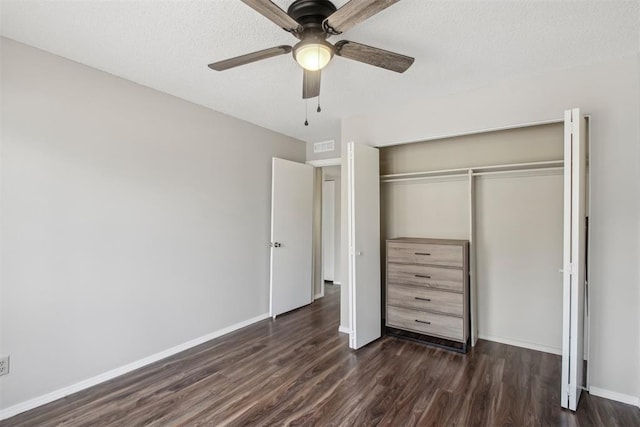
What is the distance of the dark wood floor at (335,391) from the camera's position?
6.82ft

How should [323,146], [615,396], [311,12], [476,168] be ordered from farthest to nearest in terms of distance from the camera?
[323,146] → [476,168] → [615,396] → [311,12]

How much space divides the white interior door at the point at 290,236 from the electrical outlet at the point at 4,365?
7.99 feet

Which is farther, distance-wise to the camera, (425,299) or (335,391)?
(425,299)

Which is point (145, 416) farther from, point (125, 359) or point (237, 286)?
point (237, 286)

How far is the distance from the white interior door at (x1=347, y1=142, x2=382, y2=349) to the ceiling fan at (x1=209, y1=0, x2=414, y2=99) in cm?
128

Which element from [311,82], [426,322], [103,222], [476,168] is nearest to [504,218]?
[476,168]

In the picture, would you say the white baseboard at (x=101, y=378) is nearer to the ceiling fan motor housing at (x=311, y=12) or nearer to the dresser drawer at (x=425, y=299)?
the dresser drawer at (x=425, y=299)

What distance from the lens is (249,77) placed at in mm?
2635

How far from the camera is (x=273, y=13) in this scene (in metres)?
1.46

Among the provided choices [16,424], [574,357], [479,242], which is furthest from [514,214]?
[16,424]

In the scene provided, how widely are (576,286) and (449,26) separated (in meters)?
1.89

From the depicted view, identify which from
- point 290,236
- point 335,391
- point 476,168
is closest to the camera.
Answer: point 335,391

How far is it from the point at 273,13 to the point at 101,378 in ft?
9.68

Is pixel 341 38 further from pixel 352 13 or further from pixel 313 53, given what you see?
pixel 352 13
